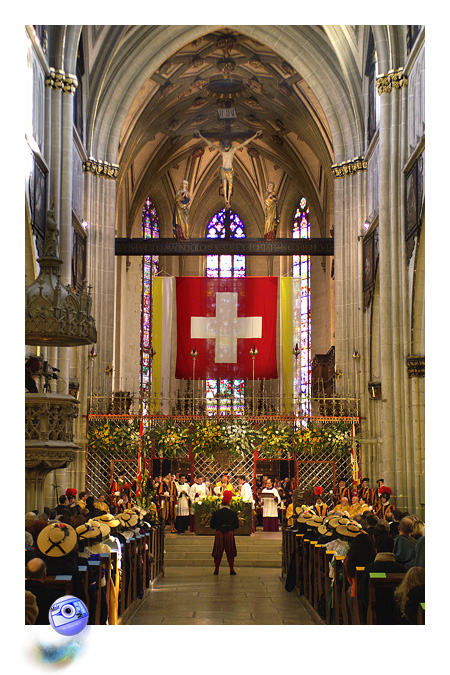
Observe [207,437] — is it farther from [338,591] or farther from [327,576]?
[338,591]

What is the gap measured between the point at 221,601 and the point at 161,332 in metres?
14.3

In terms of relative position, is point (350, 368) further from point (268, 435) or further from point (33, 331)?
point (33, 331)

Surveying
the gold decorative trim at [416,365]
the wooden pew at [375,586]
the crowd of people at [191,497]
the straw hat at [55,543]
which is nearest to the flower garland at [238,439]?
the crowd of people at [191,497]

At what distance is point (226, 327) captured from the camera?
1031 inches

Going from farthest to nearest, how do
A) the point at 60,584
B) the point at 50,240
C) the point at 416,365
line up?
the point at 416,365 < the point at 50,240 < the point at 60,584

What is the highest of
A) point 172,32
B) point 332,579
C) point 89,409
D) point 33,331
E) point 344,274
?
point 172,32

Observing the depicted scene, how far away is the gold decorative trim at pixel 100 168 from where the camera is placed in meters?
23.5

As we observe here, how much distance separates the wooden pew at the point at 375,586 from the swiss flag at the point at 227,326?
18001 millimetres

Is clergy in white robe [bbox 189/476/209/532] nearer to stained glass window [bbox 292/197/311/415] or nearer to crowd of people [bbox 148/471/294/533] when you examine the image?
crowd of people [bbox 148/471/294/533]

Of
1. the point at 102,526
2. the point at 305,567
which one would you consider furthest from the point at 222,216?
the point at 102,526

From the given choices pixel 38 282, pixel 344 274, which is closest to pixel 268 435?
pixel 344 274

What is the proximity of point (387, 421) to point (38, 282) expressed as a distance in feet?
27.6

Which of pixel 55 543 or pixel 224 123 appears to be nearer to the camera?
pixel 55 543
